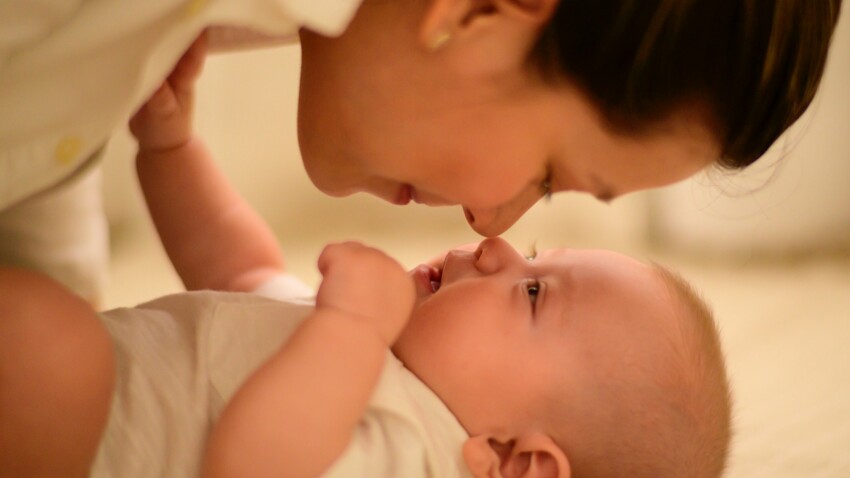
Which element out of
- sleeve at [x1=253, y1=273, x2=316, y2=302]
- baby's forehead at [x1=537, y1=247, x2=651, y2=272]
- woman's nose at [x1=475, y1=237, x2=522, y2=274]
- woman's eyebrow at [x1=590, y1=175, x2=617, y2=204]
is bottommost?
sleeve at [x1=253, y1=273, x2=316, y2=302]

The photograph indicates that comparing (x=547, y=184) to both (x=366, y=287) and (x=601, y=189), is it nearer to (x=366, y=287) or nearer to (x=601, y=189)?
(x=601, y=189)

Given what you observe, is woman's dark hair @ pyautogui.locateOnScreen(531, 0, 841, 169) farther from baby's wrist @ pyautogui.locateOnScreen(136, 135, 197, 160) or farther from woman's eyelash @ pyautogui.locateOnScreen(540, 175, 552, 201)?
baby's wrist @ pyautogui.locateOnScreen(136, 135, 197, 160)

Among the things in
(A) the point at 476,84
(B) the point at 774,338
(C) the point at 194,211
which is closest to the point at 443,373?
(A) the point at 476,84

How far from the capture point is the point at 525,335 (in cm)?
81

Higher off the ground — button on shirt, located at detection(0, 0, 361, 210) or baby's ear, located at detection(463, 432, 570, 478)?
button on shirt, located at detection(0, 0, 361, 210)

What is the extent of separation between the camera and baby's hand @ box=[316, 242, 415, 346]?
2.39 ft

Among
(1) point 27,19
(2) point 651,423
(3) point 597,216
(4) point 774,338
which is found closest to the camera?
(1) point 27,19

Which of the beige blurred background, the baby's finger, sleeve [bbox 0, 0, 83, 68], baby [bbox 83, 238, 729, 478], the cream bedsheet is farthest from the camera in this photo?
the beige blurred background

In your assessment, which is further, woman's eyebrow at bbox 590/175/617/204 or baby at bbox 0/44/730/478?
woman's eyebrow at bbox 590/175/617/204

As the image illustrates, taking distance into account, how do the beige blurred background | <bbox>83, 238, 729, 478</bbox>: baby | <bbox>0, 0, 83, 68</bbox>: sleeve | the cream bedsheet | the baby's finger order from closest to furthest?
<bbox>0, 0, 83, 68</bbox>: sleeve < <bbox>83, 238, 729, 478</bbox>: baby < the baby's finger < the cream bedsheet < the beige blurred background

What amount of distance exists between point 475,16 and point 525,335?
299 millimetres

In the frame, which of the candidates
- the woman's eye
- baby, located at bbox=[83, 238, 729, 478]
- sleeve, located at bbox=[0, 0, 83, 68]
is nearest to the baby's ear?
baby, located at bbox=[83, 238, 729, 478]

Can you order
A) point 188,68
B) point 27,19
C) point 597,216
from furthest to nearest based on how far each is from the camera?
1. point 597,216
2. point 188,68
3. point 27,19

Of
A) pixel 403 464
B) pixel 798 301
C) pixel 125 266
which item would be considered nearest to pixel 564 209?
pixel 798 301
